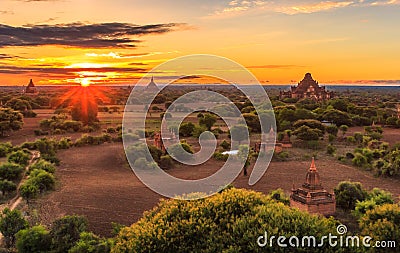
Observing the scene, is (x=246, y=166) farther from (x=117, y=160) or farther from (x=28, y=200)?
(x=28, y=200)

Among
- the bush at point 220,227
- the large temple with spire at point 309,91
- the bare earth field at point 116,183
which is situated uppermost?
the large temple with spire at point 309,91

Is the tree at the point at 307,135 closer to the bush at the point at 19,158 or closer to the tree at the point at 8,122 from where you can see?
the bush at the point at 19,158

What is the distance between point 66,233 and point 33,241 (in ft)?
2.73

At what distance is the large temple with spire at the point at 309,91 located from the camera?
7019 centimetres

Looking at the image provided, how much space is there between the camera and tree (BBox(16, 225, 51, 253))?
10.2 metres

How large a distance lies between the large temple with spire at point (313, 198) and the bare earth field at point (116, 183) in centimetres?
353

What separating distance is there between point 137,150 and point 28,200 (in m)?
8.97

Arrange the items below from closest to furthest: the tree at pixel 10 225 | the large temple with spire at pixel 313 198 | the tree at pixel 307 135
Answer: the tree at pixel 10 225
the large temple with spire at pixel 313 198
the tree at pixel 307 135

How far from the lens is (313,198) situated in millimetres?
12992

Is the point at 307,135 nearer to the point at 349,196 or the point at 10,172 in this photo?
the point at 349,196

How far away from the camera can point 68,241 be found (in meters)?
10.4

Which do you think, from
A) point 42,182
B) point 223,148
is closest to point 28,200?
point 42,182

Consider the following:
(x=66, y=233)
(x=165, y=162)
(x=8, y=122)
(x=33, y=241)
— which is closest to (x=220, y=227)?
(x=66, y=233)

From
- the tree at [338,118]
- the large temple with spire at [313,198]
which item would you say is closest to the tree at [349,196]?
the large temple with spire at [313,198]
